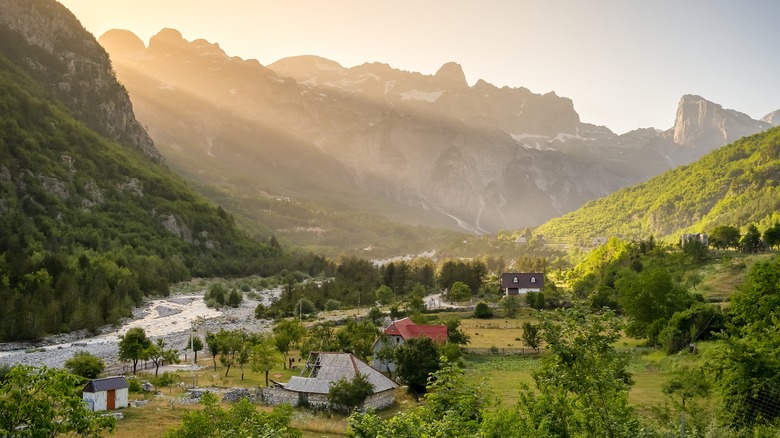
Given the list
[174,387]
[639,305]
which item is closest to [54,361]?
[174,387]

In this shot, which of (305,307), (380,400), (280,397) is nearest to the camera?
(380,400)

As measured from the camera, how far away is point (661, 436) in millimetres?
18594

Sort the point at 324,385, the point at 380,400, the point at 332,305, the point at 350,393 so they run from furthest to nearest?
the point at 332,305 → the point at 324,385 → the point at 380,400 → the point at 350,393

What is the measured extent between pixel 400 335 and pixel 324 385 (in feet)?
48.6

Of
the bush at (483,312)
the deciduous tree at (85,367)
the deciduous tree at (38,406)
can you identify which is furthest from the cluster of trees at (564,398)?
the bush at (483,312)

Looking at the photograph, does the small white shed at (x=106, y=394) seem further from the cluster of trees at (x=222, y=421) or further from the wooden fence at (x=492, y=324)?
the wooden fence at (x=492, y=324)

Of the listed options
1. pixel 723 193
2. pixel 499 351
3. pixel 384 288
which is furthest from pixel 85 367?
pixel 723 193

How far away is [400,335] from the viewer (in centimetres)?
5509

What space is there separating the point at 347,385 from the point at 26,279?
205ft

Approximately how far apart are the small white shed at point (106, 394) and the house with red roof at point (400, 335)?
71.6 ft

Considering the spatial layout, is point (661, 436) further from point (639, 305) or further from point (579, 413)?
point (639, 305)

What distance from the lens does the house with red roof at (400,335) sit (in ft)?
175

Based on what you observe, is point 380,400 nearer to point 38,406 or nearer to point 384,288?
point 38,406

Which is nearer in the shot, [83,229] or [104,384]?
[104,384]
